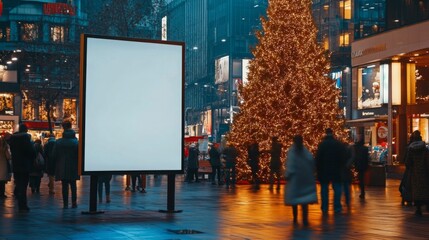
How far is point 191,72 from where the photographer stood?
500 ft

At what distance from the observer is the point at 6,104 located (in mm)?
88812

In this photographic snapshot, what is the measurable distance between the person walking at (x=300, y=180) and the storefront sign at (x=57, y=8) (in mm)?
87437

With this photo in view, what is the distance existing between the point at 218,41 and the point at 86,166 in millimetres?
123983

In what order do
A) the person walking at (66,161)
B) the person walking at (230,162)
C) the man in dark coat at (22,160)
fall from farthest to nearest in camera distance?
the person walking at (230,162) < the person walking at (66,161) < the man in dark coat at (22,160)

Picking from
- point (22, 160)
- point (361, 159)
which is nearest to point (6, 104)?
point (361, 159)

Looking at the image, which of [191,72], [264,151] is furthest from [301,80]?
[191,72]

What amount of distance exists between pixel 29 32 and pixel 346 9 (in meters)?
34.7

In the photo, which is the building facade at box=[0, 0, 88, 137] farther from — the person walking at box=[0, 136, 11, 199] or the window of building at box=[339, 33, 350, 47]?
the person walking at box=[0, 136, 11, 199]

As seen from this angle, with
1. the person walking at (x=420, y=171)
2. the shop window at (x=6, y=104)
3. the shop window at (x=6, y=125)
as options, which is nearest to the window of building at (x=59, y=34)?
the shop window at (x=6, y=104)

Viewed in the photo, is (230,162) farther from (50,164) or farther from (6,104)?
(6,104)

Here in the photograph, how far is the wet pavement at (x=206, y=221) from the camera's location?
14.0 meters

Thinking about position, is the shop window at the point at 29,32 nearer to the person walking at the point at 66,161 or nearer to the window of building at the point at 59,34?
the window of building at the point at 59,34

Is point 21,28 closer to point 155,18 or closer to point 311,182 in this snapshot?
point 155,18

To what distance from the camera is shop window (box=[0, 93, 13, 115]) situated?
3455 inches
